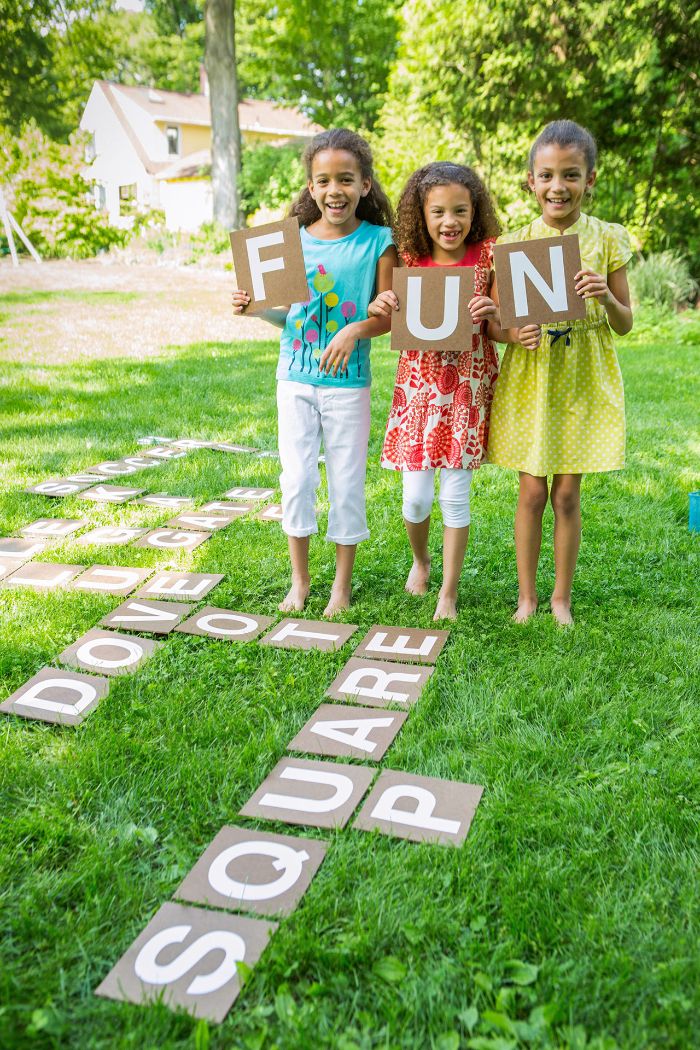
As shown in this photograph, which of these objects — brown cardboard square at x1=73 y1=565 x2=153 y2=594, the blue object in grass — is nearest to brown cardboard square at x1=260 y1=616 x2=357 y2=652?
brown cardboard square at x1=73 y1=565 x2=153 y2=594

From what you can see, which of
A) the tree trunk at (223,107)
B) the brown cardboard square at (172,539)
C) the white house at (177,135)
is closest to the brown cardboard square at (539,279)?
the brown cardboard square at (172,539)

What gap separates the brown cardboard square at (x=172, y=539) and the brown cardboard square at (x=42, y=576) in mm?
384

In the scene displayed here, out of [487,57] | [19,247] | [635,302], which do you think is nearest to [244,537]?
[635,302]

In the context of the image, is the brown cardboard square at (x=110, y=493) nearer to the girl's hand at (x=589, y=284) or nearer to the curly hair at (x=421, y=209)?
the curly hair at (x=421, y=209)

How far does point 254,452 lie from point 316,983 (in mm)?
4268

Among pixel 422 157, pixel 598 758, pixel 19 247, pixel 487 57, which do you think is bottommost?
pixel 598 758

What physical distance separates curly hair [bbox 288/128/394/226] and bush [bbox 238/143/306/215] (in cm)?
2282

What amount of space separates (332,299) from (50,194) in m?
13.8

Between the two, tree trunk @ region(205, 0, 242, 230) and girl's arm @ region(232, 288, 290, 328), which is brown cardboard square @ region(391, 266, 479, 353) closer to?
girl's arm @ region(232, 288, 290, 328)

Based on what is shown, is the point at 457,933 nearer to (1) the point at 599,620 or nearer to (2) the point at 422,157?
(1) the point at 599,620

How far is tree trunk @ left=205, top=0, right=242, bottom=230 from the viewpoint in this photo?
58.6 feet

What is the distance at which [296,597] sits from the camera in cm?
357

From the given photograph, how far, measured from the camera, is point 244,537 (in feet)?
13.9

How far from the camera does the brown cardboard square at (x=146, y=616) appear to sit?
3.34 meters
